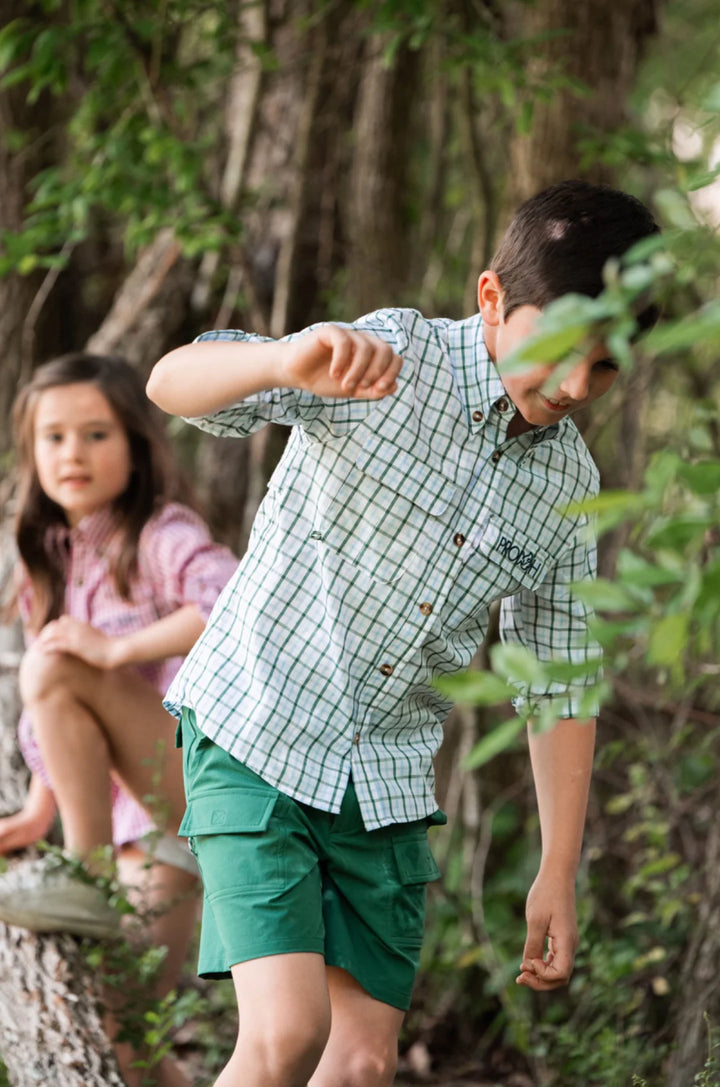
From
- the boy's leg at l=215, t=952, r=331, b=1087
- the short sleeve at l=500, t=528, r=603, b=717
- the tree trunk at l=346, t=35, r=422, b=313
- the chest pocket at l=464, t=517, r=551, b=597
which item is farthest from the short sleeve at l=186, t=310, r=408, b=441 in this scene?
the tree trunk at l=346, t=35, r=422, b=313

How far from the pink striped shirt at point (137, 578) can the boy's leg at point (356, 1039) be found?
42.2 inches

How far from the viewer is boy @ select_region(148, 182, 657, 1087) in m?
1.57

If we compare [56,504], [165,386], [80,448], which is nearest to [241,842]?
[165,386]

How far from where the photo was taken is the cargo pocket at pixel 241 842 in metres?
1.60

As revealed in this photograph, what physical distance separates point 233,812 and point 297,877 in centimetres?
12

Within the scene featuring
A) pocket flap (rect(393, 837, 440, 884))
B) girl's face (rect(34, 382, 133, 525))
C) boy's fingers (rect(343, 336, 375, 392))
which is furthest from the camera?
girl's face (rect(34, 382, 133, 525))

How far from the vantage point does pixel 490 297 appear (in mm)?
1672

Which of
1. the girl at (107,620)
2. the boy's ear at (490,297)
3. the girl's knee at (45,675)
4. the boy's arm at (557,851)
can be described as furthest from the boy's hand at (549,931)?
the girl's knee at (45,675)

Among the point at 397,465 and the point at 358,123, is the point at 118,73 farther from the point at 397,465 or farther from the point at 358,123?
the point at 397,465

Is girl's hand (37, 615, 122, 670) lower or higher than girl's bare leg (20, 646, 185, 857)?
higher

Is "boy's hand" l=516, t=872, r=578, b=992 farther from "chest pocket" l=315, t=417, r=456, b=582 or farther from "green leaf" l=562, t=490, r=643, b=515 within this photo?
"green leaf" l=562, t=490, r=643, b=515

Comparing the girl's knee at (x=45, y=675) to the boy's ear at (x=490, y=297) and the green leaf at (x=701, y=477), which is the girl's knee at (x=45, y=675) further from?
the green leaf at (x=701, y=477)

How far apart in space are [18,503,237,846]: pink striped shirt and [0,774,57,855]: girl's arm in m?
0.03

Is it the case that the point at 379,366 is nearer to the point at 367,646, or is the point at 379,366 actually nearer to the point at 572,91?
the point at 367,646
